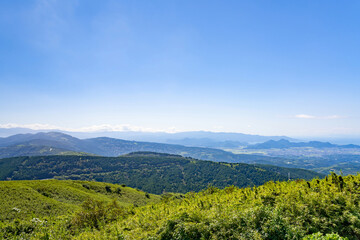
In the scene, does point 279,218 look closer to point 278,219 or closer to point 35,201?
point 278,219

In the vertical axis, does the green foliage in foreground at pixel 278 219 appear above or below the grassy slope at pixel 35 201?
above

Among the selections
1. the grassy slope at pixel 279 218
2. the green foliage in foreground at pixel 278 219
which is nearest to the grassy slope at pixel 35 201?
the green foliage in foreground at pixel 278 219

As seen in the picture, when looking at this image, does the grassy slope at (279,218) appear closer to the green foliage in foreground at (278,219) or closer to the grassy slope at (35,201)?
the green foliage in foreground at (278,219)

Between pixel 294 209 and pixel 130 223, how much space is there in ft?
51.8

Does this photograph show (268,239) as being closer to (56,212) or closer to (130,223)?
(130,223)

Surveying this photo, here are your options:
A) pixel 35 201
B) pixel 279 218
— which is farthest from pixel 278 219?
pixel 35 201

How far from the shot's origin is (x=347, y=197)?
44.8 ft

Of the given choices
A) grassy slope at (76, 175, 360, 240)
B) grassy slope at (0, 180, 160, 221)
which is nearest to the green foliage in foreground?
grassy slope at (76, 175, 360, 240)

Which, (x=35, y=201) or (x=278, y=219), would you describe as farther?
(x=35, y=201)

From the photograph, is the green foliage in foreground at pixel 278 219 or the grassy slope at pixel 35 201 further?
the grassy slope at pixel 35 201

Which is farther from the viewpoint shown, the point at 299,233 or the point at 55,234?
the point at 55,234

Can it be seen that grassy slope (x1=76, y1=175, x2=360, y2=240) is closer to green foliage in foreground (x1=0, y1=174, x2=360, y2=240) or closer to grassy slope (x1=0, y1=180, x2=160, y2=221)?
green foliage in foreground (x1=0, y1=174, x2=360, y2=240)

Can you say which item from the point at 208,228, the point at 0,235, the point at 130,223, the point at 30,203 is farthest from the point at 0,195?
the point at 208,228

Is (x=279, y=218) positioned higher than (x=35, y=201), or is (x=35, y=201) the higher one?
(x=279, y=218)
